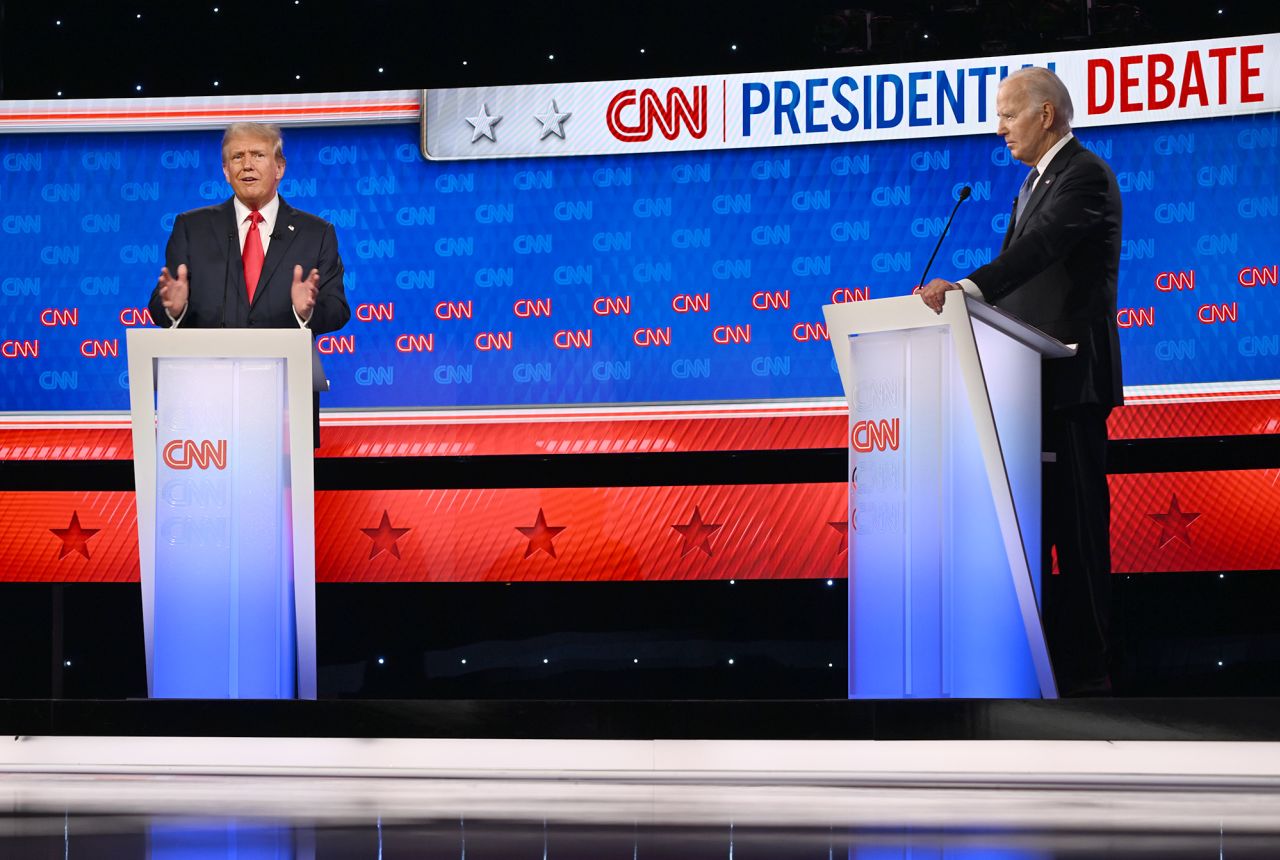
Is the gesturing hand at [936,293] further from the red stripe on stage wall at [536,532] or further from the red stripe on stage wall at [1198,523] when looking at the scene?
the red stripe on stage wall at [1198,523]

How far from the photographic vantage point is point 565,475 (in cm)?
459

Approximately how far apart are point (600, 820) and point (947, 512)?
1.04 metres

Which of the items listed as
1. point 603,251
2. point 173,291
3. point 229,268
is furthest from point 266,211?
point 603,251

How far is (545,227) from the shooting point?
180 inches

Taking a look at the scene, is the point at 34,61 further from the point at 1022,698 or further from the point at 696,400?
the point at 1022,698

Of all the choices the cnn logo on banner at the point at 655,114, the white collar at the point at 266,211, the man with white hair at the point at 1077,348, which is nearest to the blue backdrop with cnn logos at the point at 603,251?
the cnn logo on banner at the point at 655,114

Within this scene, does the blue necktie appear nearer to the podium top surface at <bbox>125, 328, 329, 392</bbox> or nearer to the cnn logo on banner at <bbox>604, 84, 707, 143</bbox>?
the cnn logo on banner at <bbox>604, 84, 707, 143</bbox>

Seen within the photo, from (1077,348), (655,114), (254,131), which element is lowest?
(1077,348)

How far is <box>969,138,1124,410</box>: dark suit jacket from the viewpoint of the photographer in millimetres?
3215

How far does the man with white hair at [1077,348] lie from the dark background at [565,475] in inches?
47.0

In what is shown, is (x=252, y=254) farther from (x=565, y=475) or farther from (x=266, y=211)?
(x=565, y=475)

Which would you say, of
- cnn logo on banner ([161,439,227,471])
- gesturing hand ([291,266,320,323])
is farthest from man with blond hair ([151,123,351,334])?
cnn logo on banner ([161,439,227,471])

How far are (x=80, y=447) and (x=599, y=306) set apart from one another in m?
1.79

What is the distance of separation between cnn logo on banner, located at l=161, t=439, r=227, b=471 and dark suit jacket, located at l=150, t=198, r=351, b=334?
1.62 ft
